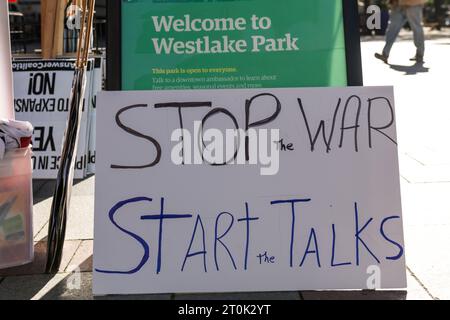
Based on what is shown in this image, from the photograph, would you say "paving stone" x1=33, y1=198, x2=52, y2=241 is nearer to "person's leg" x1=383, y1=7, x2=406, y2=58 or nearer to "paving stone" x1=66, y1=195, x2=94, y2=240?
"paving stone" x1=66, y1=195, x2=94, y2=240

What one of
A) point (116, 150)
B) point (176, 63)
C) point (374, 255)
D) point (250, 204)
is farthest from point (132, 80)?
point (374, 255)

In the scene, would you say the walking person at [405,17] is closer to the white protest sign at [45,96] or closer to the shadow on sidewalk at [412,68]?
the shadow on sidewalk at [412,68]

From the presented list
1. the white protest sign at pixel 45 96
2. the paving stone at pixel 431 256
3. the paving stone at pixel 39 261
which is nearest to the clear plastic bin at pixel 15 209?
the paving stone at pixel 39 261

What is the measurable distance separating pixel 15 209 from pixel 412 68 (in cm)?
1013

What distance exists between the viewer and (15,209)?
390cm

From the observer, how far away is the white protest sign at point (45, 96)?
607 cm

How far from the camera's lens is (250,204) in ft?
11.5

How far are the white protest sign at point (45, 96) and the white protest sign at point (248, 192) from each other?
2666mm

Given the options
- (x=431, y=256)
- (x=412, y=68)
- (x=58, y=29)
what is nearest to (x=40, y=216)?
(x=58, y=29)
